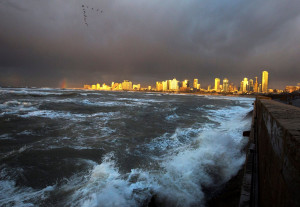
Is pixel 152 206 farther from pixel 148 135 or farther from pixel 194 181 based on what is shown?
pixel 148 135

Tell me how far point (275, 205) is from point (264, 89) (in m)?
226

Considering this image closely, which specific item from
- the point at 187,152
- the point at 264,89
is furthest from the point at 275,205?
the point at 264,89

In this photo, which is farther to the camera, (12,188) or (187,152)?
(187,152)

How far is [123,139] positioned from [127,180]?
3.59m

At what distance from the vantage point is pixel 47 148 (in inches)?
254

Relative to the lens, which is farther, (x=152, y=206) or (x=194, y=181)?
(x=194, y=181)

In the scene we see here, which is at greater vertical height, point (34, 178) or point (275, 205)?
point (275, 205)

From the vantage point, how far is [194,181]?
14.1 feet

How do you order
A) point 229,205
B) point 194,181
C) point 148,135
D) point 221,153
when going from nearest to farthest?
point 229,205
point 194,181
point 221,153
point 148,135

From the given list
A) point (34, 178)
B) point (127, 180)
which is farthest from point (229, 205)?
point (34, 178)

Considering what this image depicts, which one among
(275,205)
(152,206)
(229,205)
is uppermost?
(275,205)

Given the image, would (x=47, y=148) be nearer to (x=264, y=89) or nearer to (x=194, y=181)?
(x=194, y=181)

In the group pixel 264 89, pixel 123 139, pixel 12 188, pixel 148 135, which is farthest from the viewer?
pixel 264 89

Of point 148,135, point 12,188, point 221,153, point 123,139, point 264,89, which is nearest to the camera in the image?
point 12,188
